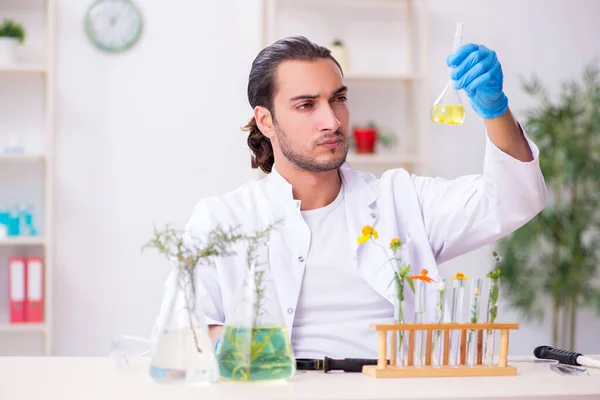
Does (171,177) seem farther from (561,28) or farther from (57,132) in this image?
(561,28)

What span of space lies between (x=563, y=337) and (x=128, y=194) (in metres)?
2.18

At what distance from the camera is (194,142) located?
3988 millimetres

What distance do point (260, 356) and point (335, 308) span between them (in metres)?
0.66

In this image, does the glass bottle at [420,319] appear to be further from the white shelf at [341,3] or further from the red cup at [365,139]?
the white shelf at [341,3]

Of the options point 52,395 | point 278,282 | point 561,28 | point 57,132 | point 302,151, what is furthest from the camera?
point 561,28

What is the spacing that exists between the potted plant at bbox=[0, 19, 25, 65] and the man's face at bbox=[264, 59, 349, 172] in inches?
80.5

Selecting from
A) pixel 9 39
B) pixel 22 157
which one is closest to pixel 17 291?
pixel 22 157

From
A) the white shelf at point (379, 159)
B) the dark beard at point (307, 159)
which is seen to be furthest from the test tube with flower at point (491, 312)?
the white shelf at point (379, 159)

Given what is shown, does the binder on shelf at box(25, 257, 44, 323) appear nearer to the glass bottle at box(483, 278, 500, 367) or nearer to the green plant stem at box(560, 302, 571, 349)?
the green plant stem at box(560, 302, 571, 349)

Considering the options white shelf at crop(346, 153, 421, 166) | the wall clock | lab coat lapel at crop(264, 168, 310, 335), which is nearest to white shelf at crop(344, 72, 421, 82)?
white shelf at crop(346, 153, 421, 166)

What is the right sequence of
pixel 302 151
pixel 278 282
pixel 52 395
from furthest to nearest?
1. pixel 302 151
2. pixel 278 282
3. pixel 52 395

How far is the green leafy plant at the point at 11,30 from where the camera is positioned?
3.72m

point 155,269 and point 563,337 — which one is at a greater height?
point 155,269

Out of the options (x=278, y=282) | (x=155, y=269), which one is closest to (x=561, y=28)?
(x=155, y=269)
